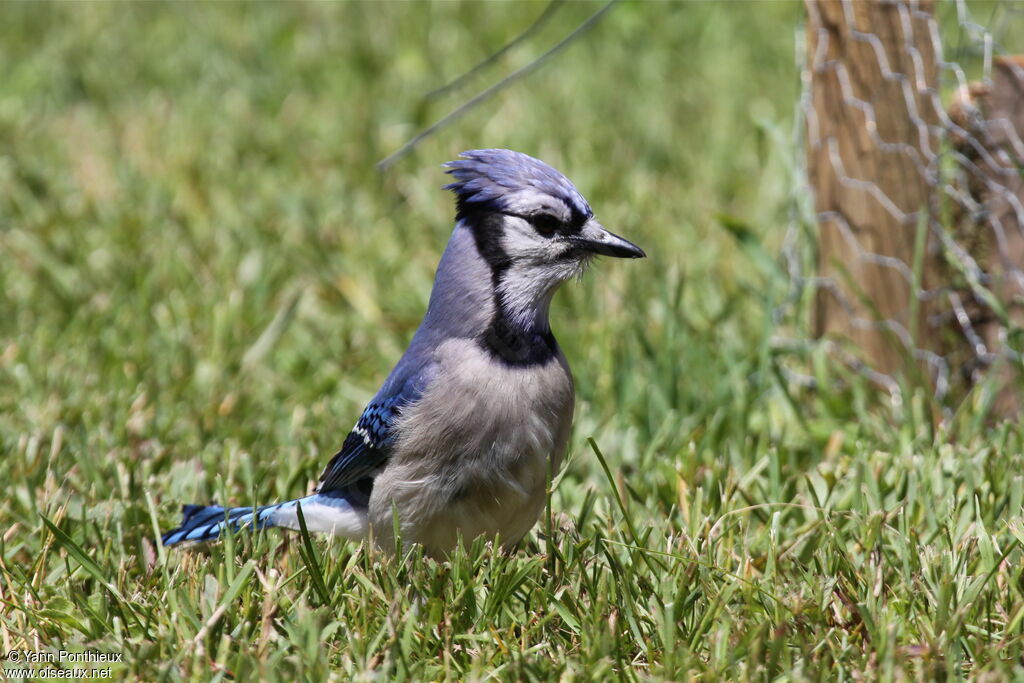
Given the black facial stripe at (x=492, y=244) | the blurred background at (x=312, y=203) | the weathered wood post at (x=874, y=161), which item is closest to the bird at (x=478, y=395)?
the black facial stripe at (x=492, y=244)

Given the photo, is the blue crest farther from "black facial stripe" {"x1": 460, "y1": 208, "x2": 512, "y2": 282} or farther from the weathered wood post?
the weathered wood post

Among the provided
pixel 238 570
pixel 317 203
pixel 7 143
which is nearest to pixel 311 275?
pixel 317 203

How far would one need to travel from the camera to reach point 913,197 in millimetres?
4098

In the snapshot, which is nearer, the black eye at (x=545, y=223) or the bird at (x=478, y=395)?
the bird at (x=478, y=395)

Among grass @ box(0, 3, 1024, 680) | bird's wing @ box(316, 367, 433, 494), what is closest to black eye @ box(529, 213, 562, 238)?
bird's wing @ box(316, 367, 433, 494)

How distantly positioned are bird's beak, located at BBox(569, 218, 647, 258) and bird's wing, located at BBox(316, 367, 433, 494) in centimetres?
51

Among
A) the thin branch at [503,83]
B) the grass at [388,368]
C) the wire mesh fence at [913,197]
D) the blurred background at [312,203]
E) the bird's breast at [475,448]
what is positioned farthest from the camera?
the blurred background at [312,203]

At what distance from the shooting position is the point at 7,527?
339 cm

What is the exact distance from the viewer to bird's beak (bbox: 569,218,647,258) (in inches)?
127

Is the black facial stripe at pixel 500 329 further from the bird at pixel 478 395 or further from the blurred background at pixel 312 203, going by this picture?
the blurred background at pixel 312 203

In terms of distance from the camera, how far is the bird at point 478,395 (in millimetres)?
3070

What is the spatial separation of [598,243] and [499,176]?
0.32 meters

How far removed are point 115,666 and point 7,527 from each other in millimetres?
926

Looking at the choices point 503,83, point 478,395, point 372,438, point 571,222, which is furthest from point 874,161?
point 372,438
